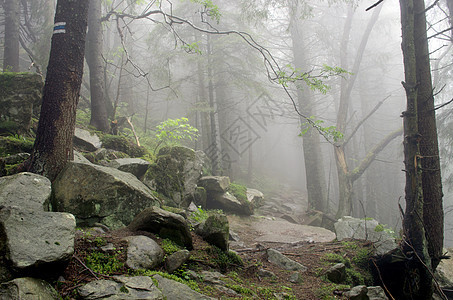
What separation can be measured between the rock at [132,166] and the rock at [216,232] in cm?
304

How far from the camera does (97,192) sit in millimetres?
4160

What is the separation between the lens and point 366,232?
541cm

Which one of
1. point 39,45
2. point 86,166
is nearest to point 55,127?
point 86,166

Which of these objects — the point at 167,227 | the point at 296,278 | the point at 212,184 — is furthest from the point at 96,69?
the point at 296,278

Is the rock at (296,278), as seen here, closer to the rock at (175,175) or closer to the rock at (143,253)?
the rock at (143,253)

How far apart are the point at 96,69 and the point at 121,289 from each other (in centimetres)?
794

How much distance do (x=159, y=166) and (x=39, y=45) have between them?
9.10 m

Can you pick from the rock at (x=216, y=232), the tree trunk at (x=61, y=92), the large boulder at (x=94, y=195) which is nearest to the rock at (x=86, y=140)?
the tree trunk at (x=61, y=92)

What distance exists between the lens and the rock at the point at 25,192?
2.81 m

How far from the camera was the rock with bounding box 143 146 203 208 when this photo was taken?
21.6 feet

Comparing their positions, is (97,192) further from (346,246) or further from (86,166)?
(346,246)

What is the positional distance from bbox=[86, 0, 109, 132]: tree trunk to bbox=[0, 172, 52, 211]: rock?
5301 mm

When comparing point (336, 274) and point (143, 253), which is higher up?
point (143, 253)

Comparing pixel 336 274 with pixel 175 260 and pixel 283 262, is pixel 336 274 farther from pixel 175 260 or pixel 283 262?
pixel 175 260
